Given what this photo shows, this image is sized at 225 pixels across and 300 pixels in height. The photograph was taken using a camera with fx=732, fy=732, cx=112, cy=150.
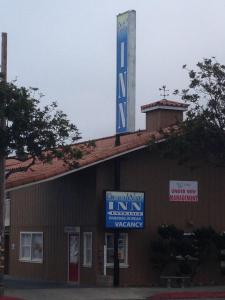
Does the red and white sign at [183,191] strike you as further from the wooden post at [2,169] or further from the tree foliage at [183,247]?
the wooden post at [2,169]

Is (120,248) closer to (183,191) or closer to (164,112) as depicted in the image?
(183,191)

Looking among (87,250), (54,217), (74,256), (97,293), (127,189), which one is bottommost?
(97,293)

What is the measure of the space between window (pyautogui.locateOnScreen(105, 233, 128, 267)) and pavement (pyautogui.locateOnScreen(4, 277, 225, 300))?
1444 millimetres

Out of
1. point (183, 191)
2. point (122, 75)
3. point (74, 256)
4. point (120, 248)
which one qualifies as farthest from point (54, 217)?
point (122, 75)

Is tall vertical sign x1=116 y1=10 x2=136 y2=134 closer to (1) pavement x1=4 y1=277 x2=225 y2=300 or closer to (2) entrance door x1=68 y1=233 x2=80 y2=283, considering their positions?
(2) entrance door x1=68 y1=233 x2=80 y2=283

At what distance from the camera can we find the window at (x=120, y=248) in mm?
28016

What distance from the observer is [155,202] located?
29.0 metres

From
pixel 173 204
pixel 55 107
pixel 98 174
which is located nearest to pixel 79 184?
pixel 98 174

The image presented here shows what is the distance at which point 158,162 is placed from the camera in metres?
29.2

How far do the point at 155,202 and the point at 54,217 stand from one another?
4.55m

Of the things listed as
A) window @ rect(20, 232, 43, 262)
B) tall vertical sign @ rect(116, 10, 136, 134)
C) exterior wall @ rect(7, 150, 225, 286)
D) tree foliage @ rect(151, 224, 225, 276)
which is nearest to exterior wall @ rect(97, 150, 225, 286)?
exterior wall @ rect(7, 150, 225, 286)

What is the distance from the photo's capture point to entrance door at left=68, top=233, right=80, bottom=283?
29.1 meters

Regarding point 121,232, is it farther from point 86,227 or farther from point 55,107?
point 55,107

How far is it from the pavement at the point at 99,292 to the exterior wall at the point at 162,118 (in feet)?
23.7
